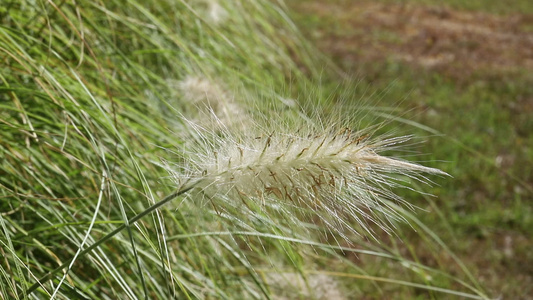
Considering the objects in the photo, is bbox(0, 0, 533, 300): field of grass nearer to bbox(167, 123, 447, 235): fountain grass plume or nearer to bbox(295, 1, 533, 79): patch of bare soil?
bbox(167, 123, 447, 235): fountain grass plume

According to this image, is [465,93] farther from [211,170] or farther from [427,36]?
[211,170]

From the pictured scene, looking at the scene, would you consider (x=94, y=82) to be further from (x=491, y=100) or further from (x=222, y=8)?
(x=491, y=100)

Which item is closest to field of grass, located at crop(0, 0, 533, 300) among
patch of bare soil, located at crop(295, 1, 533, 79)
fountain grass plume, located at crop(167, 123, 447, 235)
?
fountain grass plume, located at crop(167, 123, 447, 235)

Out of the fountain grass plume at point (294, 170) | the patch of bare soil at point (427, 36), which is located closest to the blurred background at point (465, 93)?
the patch of bare soil at point (427, 36)

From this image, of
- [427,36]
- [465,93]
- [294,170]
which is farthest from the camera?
[427,36]

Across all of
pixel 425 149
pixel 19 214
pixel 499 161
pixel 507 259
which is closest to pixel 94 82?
pixel 19 214

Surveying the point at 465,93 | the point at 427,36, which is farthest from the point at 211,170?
the point at 427,36
